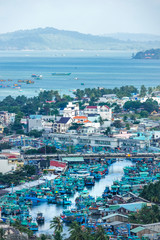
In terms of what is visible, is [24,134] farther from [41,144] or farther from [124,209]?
[124,209]

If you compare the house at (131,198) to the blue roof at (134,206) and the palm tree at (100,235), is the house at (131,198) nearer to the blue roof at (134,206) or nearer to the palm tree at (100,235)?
the blue roof at (134,206)

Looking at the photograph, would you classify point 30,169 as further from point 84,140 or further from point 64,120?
point 64,120

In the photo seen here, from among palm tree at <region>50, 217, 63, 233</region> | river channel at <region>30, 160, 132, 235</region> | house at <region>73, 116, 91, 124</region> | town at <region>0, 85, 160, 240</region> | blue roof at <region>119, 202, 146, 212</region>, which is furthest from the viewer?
house at <region>73, 116, 91, 124</region>

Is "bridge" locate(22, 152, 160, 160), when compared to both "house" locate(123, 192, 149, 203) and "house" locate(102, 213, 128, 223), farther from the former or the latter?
"house" locate(102, 213, 128, 223)

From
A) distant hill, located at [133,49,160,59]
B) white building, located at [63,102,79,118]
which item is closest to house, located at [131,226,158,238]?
white building, located at [63,102,79,118]

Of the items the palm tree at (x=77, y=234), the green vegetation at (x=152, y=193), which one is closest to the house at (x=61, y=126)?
the green vegetation at (x=152, y=193)

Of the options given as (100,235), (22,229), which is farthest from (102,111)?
(100,235)
